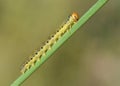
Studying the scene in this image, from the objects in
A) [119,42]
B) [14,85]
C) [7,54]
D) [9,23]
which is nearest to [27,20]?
[9,23]

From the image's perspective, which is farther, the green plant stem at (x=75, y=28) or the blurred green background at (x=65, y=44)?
the blurred green background at (x=65, y=44)

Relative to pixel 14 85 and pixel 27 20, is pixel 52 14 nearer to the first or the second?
pixel 27 20

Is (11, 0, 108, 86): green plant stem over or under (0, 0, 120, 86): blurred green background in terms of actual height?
under

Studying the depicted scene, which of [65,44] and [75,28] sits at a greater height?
[65,44]

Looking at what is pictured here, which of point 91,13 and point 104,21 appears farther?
point 104,21

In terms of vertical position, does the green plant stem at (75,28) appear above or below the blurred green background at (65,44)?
below

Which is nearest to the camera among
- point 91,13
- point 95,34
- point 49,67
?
point 91,13

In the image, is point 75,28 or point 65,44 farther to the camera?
point 65,44

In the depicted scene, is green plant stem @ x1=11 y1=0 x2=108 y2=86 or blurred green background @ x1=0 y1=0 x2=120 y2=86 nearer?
green plant stem @ x1=11 y1=0 x2=108 y2=86
